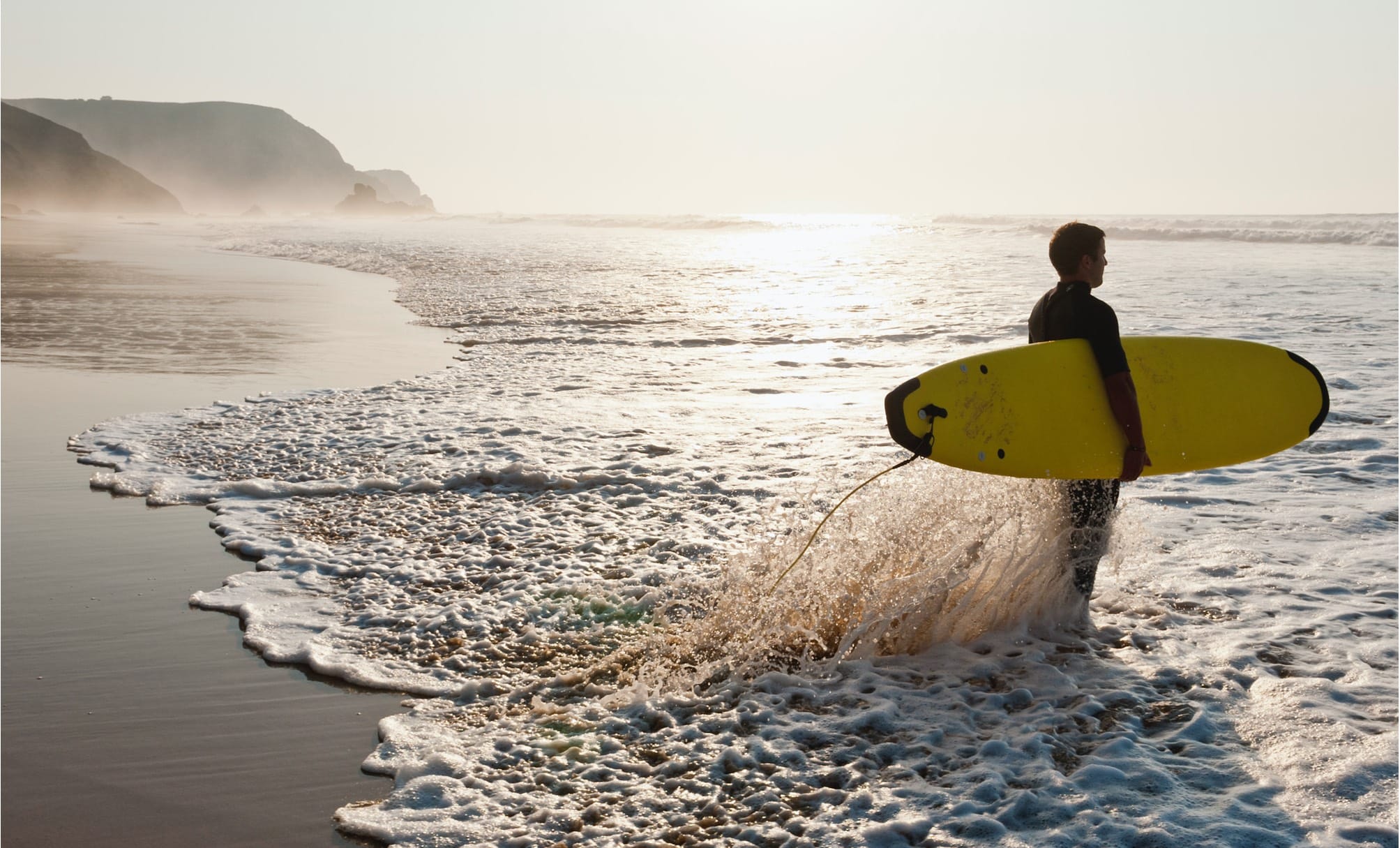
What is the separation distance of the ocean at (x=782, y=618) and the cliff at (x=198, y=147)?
637ft

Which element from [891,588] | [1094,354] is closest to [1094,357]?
[1094,354]

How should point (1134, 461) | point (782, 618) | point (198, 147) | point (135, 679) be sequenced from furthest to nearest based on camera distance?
point (198, 147) < point (782, 618) < point (1134, 461) < point (135, 679)

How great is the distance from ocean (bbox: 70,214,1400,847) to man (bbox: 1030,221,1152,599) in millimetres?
118

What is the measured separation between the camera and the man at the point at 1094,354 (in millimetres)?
4320

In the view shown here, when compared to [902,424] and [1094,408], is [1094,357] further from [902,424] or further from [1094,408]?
[902,424]

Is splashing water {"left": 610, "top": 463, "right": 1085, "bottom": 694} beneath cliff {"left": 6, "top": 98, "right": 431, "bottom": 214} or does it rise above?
beneath

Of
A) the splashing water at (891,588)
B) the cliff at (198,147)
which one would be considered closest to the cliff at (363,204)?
the cliff at (198,147)

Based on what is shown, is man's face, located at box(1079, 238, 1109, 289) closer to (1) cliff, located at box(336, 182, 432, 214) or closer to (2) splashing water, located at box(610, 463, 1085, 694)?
(2) splashing water, located at box(610, 463, 1085, 694)

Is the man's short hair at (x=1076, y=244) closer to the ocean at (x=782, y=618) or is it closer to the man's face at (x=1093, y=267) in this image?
the man's face at (x=1093, y=267)

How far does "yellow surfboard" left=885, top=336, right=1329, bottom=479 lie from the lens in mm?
4516

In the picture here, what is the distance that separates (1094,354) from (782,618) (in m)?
1.86

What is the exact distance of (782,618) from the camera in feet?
15.0

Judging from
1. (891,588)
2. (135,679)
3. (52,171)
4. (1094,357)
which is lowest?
(135,679)

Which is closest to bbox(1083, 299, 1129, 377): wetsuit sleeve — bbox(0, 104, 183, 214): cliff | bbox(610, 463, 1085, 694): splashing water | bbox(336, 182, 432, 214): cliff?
bbox(610, 463, 1085, 694): splashing water
